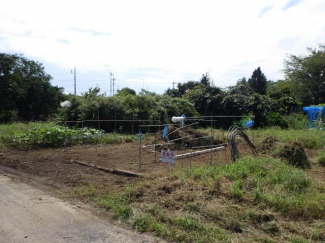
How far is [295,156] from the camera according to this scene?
7.94m

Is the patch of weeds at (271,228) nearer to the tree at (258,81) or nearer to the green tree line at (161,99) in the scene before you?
the green tree line at (161,99)

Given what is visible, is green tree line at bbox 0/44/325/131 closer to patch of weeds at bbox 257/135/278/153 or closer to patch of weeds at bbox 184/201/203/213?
patch of weeds at bbox 257/135/278/153

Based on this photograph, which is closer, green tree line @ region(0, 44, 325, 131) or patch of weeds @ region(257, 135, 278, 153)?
patch of weeds @ region(257, 135, 278, 153)

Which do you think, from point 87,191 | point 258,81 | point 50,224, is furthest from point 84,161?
point 258,81

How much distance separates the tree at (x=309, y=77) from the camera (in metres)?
26.1

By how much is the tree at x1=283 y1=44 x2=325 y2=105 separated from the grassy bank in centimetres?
2281

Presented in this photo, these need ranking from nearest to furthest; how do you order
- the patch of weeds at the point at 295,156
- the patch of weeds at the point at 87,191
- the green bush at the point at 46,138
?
the patch of weeds at the point at 87,191 < the patch of weeds at the point at 295,156 < the green bush at the point at 46,138

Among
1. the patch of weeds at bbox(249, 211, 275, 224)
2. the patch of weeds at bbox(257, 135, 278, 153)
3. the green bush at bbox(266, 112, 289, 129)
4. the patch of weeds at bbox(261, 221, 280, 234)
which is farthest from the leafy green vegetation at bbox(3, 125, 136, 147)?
the green bush at bbox(266, 112, 289, 129)

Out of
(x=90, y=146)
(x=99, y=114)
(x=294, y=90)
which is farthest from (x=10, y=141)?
(x=294, y=90)

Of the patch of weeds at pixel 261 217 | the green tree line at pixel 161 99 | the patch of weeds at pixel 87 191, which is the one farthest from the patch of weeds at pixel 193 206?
the green tree line at pixel 161 99

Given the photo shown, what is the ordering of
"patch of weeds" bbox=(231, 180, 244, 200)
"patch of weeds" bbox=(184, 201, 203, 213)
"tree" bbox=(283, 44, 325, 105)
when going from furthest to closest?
"tree" bbox=(283, 44, 325, 105) → "patch of weeds" bbox=(231, 180, 244, 200) → "patch of weeds" bbox=(184, 201, 203, 213)

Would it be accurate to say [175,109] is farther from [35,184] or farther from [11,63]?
[11,63]

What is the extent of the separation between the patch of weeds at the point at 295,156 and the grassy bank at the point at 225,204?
152 centimetres

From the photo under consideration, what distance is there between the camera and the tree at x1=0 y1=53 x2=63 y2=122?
26.3 m
